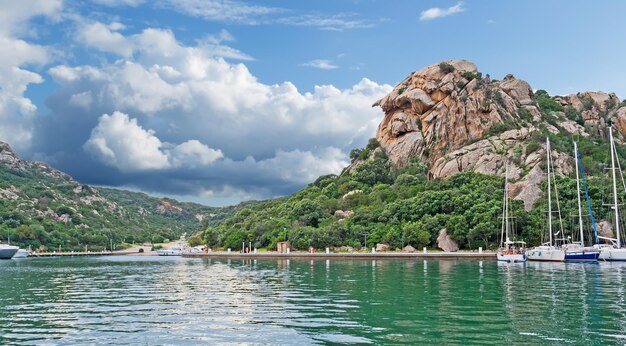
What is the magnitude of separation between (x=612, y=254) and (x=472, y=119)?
90.1 metres

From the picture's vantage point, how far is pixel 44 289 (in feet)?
155

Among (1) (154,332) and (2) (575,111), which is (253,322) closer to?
(1) (154,332)

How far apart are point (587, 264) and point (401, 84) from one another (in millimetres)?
122782

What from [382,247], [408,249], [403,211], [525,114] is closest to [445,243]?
[408,249]

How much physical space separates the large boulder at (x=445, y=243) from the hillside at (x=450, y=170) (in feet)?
3.93

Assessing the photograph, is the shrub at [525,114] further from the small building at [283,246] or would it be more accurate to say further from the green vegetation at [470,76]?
the small building at [283,246]

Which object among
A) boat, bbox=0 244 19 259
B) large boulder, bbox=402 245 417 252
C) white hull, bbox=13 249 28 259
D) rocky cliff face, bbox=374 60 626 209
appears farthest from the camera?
white hull, bbox=13 249 28 259

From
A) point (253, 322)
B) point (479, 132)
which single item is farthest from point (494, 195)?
point (253, 322)

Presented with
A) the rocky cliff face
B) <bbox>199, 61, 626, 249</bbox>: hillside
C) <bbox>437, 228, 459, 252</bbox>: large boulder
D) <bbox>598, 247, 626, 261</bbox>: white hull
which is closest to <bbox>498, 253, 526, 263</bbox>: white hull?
<bbox>598, 247, 626, 261</bbox>: white hull

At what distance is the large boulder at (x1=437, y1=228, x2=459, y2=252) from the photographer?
10988 centimetres

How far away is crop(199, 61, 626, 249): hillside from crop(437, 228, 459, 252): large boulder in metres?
1.20

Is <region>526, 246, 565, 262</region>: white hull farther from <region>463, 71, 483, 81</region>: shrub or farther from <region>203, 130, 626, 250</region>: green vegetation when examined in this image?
<region>463, 71, 483, 81</region>: shrub

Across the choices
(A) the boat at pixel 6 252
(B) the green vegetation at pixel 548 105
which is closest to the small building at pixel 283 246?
(A) the boat at pixel 6 252

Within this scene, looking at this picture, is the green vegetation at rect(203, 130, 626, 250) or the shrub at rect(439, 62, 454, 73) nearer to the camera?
the green vegetation at rect(203, 130, 626, 250)
